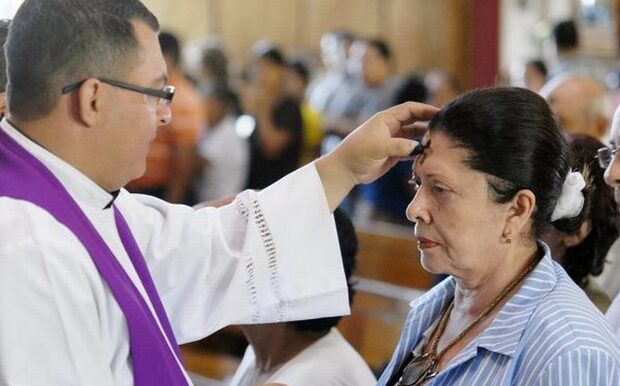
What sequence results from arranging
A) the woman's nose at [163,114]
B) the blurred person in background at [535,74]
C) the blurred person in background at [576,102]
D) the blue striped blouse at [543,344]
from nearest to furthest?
the blue striped blouse at [543,344], the woman's nose at [163,114], the blurred person in background at [576,102], the blurred person in background at [535,74]

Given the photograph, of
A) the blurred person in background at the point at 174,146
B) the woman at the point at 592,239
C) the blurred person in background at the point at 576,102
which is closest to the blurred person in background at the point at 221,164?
the blurred person in background at the point at 174,146

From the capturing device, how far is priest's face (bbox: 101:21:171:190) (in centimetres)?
189

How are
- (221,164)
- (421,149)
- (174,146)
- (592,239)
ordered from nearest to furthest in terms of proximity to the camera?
(421,149), (592,239), (174,146), (221,164)

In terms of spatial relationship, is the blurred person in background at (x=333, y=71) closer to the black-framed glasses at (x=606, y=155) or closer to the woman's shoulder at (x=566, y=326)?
the black-framed glasses at (x=606, y=155)

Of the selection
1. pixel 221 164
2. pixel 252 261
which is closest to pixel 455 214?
pixel 252 261

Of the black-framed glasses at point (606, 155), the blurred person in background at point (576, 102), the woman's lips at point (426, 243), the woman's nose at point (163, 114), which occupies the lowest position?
the blurred person in background at point (576, 102)

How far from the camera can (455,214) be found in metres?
2.05

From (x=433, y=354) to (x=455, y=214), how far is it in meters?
0.29

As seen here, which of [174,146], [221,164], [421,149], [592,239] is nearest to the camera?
[421,149]

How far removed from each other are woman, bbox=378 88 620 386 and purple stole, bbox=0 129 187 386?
52 cm

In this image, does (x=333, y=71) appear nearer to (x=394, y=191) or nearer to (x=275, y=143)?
(x=275, y=143)

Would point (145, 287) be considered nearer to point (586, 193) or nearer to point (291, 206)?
point (291, 206)

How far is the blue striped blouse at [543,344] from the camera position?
1784 mm

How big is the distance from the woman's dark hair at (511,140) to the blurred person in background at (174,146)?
12.1ft
